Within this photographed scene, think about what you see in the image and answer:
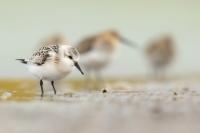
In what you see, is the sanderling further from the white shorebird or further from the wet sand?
the wet sand

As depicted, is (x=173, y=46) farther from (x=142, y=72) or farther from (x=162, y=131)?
(x=162, y=131)

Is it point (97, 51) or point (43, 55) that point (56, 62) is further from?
point (97, 51)

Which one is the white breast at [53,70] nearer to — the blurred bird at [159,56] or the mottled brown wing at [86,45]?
the mottled brown wing at [86,45]

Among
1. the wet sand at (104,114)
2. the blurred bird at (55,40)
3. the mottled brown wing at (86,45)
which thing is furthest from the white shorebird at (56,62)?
the blurred bird at (55,40)

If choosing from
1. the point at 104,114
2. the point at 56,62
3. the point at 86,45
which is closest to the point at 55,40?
the point at 86,45

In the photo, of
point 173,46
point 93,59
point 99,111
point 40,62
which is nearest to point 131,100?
point 99,111

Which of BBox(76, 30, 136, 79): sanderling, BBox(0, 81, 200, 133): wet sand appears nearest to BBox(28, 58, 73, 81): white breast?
BBox(0, 81, 200, 133): wet sand

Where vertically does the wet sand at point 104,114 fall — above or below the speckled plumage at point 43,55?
below
